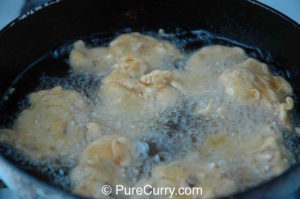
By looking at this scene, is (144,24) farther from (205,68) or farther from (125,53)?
(205,68)

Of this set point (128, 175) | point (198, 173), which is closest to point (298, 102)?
point (198, 173)

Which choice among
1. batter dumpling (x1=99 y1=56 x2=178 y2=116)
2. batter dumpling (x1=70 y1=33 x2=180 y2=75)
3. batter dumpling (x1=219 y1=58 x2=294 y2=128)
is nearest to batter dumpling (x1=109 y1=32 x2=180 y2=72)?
batter dumpling (x1=70 y1=33 x2=180 y2=75)

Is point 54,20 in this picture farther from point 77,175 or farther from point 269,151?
point 269,151

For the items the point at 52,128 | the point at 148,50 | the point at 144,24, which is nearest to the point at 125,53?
the point at 148,50

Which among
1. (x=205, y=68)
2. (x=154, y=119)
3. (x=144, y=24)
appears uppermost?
(x=144, y=24)

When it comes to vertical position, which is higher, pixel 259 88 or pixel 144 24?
pixel 144 24
